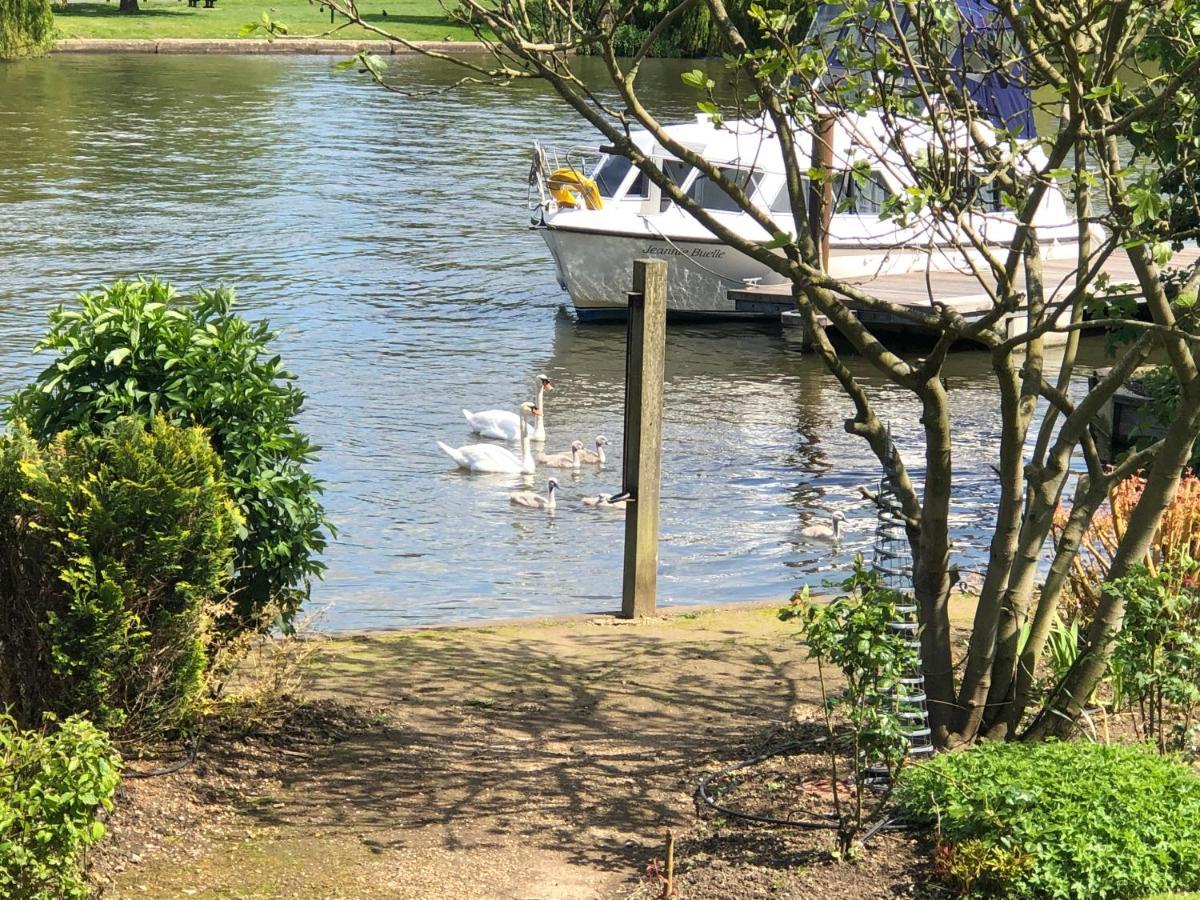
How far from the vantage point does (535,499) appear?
14.7 metres

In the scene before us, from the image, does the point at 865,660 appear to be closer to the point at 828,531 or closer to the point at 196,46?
the point at 828,531

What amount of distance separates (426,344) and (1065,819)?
1713 cm

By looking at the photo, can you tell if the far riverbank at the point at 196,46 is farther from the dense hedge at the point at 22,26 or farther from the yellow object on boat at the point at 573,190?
the yellow object on boat at the point at 573,190

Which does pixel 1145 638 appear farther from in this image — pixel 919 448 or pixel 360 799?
pixel 919 448

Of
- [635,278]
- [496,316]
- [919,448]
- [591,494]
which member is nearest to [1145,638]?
[635,278]

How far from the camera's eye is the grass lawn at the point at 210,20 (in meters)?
62.6

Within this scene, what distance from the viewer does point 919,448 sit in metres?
17.0

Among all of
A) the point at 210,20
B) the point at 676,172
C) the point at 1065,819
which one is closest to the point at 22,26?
the point at 210,20

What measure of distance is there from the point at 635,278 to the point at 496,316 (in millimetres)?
14569

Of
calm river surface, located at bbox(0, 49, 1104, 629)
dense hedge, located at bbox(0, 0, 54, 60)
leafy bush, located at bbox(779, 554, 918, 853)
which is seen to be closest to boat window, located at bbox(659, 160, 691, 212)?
calm river surface, located at bbox(0, 49, 1104, 629)

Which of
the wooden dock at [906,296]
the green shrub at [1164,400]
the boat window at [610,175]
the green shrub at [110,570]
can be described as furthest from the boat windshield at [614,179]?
the green shrub at [110,570]

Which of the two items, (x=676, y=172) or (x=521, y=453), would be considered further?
(x=676, y=172)

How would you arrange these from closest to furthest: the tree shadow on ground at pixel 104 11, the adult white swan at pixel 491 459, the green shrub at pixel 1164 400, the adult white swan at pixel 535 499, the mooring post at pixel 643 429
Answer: the mooring post at pixel 643 429
the green shrub at pixel 1164 400
the adult white swan at pixel 535 499
the adult white swan at pixel 491 459
the tree shadow on ground at pixel 104 11

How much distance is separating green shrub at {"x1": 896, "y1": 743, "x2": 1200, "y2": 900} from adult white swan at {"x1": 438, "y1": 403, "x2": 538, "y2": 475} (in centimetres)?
1027
